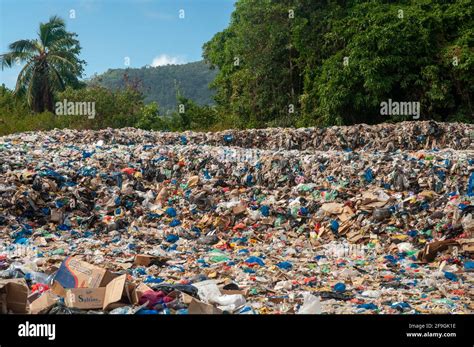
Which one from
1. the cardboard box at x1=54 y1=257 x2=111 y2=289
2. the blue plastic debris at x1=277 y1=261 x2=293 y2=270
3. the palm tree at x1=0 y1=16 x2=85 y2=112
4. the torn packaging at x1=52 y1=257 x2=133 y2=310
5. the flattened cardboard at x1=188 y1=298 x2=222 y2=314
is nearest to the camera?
the flattened cardboard at x1=188 y1=298 x2=222 y2=314

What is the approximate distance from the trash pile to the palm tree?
1169cm

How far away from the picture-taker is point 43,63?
2103 centimetres

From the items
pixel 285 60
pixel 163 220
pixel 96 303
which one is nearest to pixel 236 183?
pixel 163 220

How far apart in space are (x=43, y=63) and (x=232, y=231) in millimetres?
17067

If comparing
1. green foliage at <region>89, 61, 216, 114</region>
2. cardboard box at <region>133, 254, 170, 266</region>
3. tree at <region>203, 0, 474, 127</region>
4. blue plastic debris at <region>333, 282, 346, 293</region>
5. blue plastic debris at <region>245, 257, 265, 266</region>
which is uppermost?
green foliage at <region>89, 61, 216, 114</region>

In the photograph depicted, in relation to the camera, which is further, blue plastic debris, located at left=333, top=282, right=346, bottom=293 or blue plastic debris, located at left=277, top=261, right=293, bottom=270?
blue plastic debris, located at left=277, top=261, right=293, bottom=270

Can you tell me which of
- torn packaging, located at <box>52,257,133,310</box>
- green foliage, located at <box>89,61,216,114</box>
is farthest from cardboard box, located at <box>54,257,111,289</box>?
green foliage, located at <box>89,61,216,114</box>

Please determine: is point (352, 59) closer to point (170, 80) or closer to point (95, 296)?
point (95, 296)

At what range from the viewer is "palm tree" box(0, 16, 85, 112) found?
20.6 m

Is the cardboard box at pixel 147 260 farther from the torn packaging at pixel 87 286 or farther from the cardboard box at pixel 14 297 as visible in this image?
Answer: the cardboard box at pixel 14 297

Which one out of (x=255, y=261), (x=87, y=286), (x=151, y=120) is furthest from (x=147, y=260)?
(x=151, y=120)

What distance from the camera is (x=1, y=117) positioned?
2023 centimetres

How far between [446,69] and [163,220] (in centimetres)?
1261

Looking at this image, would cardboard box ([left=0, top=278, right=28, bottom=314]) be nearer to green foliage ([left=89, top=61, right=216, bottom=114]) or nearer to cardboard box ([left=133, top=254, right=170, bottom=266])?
cardboard box ([left=133, top=254, right=170, bottom=266])
